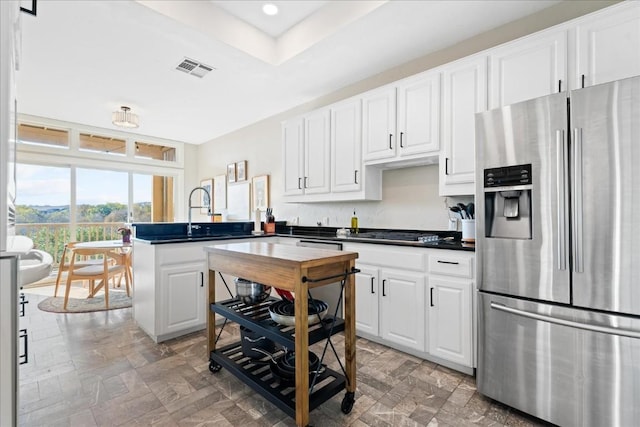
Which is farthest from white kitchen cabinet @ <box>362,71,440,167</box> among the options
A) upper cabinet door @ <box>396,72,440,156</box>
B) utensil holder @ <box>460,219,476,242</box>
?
utensil holder @ <box>460,219,476,242</box>

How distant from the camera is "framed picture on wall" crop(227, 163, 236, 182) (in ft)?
18.6

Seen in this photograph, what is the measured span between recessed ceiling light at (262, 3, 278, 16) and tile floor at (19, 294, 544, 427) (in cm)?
301

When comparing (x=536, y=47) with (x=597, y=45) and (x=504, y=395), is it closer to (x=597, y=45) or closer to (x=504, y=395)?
(x=597, y=45)

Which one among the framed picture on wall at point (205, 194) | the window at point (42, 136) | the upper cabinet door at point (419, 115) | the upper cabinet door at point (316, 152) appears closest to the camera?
the upper cabinet door at point (419, 115)

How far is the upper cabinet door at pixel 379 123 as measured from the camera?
292 centimetres

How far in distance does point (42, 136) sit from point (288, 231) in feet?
14.5

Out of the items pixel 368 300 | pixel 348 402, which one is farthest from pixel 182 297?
pixel 348 402

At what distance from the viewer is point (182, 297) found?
2.90 meters

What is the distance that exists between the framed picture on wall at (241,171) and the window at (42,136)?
2.86 m

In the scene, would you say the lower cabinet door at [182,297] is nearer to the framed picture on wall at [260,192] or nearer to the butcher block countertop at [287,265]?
the butcher block countertop at [287,265]

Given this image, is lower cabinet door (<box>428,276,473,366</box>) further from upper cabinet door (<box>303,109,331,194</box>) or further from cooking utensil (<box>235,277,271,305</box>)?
upper cabinet door (<box>303,109,331,194</box>)

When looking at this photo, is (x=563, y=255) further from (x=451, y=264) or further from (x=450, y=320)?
(x=450, y=320)

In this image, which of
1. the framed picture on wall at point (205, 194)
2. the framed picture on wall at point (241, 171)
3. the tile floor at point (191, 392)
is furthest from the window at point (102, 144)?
the tile floor at point (191, 392)

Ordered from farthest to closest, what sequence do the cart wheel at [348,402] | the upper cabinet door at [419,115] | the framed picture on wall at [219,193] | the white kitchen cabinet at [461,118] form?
the framed picture on wall at [219,193]
the upper cabinet door at [419,115]
the white kitchen cabinet at [461,118]
the cart wheel at [348,402]
